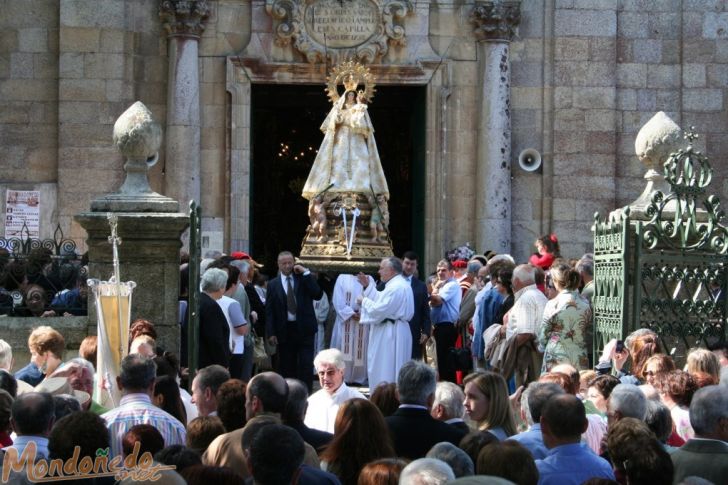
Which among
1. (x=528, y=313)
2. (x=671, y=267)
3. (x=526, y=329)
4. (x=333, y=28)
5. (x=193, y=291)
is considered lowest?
(x=526, y=329)

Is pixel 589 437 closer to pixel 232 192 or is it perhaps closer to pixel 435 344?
pixel 435 344

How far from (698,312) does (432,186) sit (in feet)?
→ 24.0

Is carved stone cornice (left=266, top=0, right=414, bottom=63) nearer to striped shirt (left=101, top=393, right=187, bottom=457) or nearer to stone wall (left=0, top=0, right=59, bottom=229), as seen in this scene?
stone wall (left=0, top=0, right=59, bottom=229)

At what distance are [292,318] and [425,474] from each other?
8.53 meters

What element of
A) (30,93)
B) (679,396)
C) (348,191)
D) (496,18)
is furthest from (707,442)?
(30,93)

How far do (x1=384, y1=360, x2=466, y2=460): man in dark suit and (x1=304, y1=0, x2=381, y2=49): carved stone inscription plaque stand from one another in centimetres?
1082

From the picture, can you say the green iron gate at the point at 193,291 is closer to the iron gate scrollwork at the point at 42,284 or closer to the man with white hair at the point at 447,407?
the iron gate scrollwork at the point at 42,284

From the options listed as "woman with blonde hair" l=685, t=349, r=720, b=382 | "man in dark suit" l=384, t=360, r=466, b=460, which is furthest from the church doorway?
"man in dark suit" l=384, t=360, r=466, b=460

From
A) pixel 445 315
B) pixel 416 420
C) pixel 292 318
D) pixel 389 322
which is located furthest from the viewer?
pixel 445 315

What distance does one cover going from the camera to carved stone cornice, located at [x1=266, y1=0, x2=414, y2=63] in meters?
18.2

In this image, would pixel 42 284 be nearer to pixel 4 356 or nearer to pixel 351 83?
pixel 4 356

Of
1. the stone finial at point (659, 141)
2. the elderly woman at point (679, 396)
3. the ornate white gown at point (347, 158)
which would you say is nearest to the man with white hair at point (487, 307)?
the stone finial at point (659, 141)

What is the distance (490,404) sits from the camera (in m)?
8.04

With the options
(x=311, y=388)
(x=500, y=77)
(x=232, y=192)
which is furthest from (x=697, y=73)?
(x=311, y=388)
